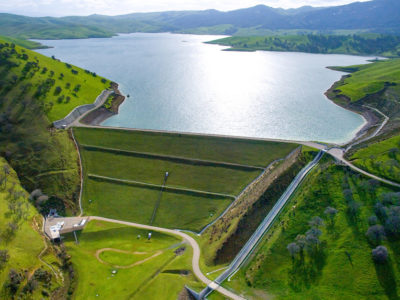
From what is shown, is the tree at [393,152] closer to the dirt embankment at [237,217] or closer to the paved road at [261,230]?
the paved road at [261,230]

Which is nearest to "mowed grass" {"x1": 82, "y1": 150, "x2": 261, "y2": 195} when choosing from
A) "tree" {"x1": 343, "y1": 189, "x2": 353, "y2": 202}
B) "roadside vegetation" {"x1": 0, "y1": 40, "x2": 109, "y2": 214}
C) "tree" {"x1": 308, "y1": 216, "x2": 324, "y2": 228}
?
"roadside vegetation" {"x1": 0, "y1": 40, "x2": 109, "y2": 214}

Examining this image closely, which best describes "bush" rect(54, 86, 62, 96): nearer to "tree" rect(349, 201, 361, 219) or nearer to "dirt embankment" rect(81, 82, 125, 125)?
"dirt embankment" rect(81, 82, 125, 125)

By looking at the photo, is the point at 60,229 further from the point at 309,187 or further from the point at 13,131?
the point at 309,187

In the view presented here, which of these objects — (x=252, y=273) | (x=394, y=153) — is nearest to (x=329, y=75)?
(x=394, y=153)

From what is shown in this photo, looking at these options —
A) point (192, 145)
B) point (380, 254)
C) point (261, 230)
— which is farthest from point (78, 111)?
point (380, 254)

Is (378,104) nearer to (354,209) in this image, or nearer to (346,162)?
(346,162)
